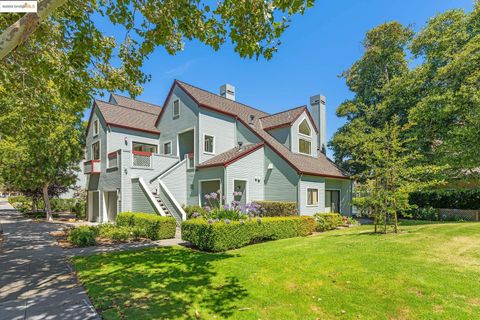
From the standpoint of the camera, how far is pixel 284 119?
21234 mm

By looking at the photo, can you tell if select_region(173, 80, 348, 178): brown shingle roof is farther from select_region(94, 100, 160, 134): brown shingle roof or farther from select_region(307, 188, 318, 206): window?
select_region(94, 100, 160, 134): brown shingle roof

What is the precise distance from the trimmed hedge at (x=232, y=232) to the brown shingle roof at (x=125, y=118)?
43.4 feet

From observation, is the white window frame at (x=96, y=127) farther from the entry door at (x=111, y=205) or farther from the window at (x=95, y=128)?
the entry door at (x=111, y=205)

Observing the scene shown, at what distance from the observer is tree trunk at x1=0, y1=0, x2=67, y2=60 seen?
3.84 meters

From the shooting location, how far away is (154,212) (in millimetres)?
16281

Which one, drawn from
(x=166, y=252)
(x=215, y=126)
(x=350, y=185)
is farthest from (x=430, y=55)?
(x=166, y=252)

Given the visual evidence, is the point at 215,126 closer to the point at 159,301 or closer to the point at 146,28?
the point at 146,28

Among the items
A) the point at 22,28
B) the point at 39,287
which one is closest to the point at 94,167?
the point at 39,287

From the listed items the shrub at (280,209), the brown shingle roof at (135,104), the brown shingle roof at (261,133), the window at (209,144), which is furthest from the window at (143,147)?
the shrub at (280,209)

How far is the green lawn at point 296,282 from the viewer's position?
15.9 feet

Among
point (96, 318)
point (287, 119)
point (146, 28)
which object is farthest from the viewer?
point (287, 119)

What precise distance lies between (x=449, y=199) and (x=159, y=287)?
24.4m

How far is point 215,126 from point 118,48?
11095 millimetres

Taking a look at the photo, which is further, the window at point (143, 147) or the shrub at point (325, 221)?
the window at point (143, 147)
